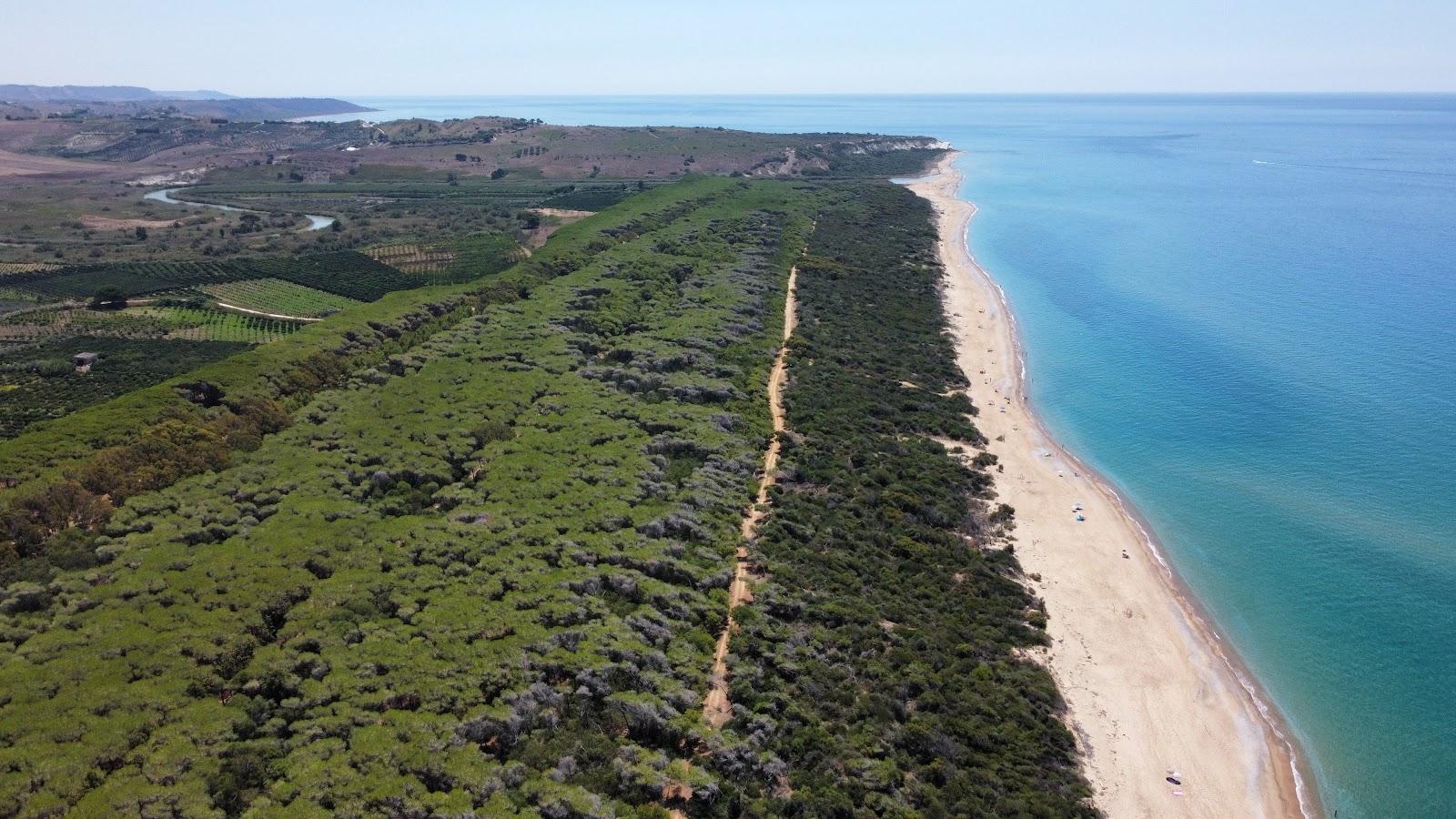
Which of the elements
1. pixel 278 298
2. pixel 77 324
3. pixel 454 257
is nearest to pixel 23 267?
pixel 77 324

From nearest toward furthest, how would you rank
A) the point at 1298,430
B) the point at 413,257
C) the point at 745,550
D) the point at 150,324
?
the point at 745,550, the point at 1298,430, the point at 150,324, the point at 413,257

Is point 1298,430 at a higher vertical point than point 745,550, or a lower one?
higher

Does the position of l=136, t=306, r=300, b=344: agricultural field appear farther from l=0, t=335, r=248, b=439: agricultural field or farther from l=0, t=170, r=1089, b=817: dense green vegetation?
l=0, t=170, r=1089, b=817: dense green vegetation

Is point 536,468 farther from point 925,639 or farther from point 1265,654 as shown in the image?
point 1265,654

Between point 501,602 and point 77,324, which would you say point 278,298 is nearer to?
point 77,324

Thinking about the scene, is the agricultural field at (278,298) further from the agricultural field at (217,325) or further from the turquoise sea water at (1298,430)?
the turquoise sea water at (1298,430)

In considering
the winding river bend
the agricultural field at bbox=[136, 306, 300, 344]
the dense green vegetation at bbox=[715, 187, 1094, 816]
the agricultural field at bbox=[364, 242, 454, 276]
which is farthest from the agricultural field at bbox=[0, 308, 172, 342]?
the dense green vegetation at bbox=[715, 187, 1094, 816]
